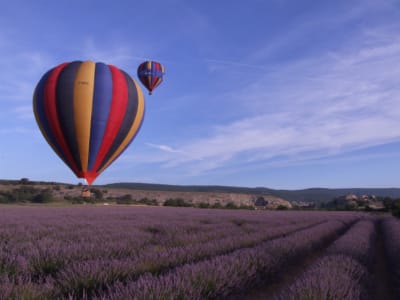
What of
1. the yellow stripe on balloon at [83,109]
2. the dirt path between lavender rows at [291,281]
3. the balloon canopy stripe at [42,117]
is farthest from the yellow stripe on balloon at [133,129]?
the dirt path between lavender rows at [291,281]

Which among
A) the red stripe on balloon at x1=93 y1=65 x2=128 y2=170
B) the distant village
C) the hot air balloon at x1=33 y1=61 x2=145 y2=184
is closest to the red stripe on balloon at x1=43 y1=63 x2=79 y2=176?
the hot air balloon at x1=33 y1=61 x2=145 y2=184

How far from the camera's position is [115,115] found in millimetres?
21328

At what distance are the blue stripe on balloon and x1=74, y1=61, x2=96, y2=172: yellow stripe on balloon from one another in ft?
0.79

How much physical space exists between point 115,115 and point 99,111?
1000mm

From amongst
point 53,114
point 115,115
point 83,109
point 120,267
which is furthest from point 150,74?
point 120,267

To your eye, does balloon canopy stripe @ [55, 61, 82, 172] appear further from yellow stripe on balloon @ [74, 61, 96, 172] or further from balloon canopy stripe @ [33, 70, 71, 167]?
balloon canopy stripe @ [33, 70, 71, 167]

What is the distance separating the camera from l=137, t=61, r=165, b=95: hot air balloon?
1169 inches

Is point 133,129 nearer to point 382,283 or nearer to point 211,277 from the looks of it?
point 382,283

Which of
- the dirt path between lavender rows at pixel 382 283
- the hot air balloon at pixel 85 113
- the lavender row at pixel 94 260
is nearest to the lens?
the lavender row at pixel 94 260

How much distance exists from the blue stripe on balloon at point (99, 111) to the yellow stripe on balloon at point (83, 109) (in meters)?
0.24

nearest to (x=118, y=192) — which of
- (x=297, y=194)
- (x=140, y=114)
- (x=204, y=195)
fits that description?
(x=204, y=195)

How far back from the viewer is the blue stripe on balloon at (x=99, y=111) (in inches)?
821

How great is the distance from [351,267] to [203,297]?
2.24 meters

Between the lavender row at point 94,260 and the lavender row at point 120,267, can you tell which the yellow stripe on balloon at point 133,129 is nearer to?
the lavender row at point 94,260
